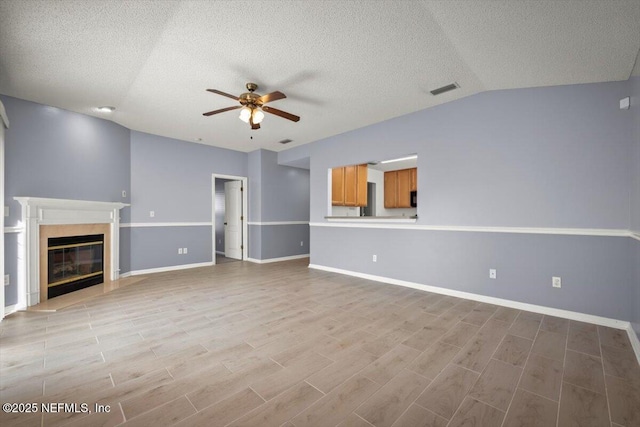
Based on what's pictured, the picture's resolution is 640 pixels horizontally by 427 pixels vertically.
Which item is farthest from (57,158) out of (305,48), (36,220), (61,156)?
(305,48)

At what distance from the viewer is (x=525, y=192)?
320 cm

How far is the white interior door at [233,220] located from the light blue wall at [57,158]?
2492 mm

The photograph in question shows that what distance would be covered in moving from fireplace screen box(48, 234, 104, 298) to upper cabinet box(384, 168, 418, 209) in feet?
23.2

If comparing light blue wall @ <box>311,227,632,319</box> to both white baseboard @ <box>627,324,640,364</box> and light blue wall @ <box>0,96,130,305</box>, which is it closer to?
white baseboard @ <box>627,324,640,364</box>

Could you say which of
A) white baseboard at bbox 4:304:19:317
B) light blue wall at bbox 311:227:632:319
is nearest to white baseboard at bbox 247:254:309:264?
light blue wall at bbox 311:227:632:319

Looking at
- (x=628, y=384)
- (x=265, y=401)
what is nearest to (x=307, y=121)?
(x=265, y=401)

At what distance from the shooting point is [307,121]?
461 centimetres

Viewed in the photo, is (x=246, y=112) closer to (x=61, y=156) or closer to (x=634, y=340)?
(x=61, y=156)

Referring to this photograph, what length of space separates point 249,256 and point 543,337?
580 cm

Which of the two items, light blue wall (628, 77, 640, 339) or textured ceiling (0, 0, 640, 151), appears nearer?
textured ceiling (0, 0, 640, 151)

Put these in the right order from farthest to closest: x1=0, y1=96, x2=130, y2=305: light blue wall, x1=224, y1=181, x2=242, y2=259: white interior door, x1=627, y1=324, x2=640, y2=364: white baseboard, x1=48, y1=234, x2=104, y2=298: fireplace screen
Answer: x1=224, y1=181, x2=242, y2=259: white interior door < x1=48, y1=234, x2=104, y2=298: fireplace screen < x1=0, y1=96, x2=130, y2=305: light blue wall < x1=627, y1=324, x2=640, y2=364: white baseboard

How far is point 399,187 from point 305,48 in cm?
623

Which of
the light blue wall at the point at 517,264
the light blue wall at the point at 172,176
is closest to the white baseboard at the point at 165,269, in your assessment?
the light blue wall at the point at 172,176

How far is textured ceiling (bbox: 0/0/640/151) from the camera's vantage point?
2039mm
